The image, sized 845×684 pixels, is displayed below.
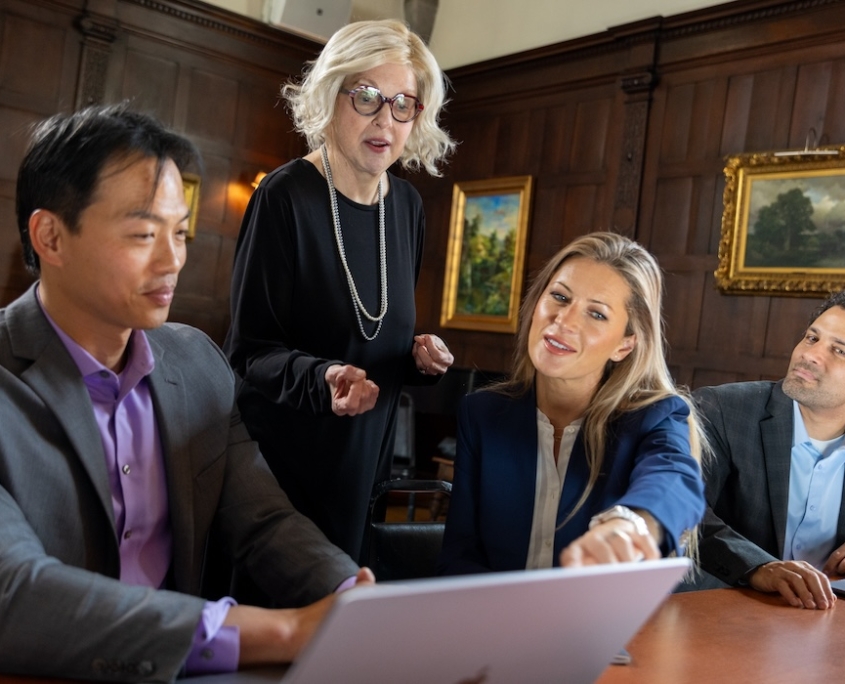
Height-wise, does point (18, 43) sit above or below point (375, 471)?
above

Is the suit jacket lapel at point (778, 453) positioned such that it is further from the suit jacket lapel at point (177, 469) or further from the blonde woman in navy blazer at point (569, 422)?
the suit jacket lapel at point (177, 469)

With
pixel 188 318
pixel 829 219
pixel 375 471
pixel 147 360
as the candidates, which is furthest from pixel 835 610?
pixel 188 318

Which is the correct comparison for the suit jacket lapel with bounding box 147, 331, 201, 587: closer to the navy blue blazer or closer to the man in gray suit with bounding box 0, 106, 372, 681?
the man in gray suit with bounding box 0, 106, 372, 681

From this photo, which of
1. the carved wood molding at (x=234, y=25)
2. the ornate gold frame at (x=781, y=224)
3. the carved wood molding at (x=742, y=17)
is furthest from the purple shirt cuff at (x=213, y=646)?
the carved wood molding at (x=234, y=25)

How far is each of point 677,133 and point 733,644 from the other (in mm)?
5629

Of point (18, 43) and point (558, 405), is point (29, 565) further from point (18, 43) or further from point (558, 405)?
point (18, 43)

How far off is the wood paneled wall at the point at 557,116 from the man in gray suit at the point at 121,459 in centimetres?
510

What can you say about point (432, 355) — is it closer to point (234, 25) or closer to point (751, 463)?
point (751, 463)

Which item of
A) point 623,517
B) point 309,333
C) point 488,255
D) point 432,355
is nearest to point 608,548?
point 623,517

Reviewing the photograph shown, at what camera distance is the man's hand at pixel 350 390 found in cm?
181

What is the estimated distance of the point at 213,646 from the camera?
3.70 feet

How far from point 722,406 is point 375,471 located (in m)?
0.99

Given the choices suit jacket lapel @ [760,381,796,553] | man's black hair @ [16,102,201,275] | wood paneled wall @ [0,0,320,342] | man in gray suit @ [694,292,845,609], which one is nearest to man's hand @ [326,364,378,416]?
man's black hair @ [16,102,201,275]

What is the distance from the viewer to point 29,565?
1.11 meters
